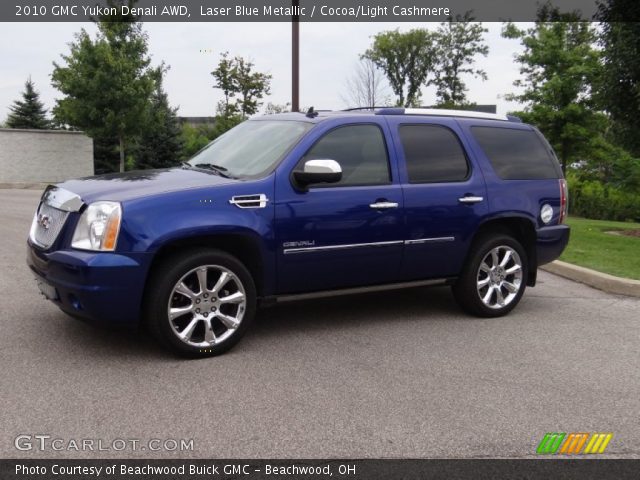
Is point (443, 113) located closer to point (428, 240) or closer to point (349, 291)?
point (428, 240)

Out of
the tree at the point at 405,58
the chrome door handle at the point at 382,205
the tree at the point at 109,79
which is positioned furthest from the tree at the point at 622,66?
the tree at the point at 405,58

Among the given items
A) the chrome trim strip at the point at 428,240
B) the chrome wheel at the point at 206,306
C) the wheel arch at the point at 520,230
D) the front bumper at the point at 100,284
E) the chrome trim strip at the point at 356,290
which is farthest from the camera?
the wheel arch at the point at 520,230

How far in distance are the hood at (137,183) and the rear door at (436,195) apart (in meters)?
1.63

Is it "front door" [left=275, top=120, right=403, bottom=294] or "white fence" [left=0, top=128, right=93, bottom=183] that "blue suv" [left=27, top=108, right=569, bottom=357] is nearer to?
"front door" [left=275, top=120, right=403, bottom=294]

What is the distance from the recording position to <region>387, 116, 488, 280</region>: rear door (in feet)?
18.4

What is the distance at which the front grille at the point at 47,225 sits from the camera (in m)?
4.67

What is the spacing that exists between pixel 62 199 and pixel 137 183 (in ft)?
1.81

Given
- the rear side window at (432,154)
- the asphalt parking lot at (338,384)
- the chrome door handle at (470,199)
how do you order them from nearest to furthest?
the asphalt parking lot at (338,384)
the rear side window at (432,154)
the chrome door handle at (470,199)

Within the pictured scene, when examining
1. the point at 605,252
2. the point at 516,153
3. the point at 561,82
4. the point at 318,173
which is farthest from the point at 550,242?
the point at 561,82

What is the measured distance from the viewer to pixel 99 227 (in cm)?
442

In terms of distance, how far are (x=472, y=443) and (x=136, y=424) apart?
73.2 inches

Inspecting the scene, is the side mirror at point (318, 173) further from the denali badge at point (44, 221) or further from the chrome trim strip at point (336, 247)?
the denali badge at point (44, 221)

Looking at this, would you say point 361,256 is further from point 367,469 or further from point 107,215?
point 367,469

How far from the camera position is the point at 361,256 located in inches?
211
